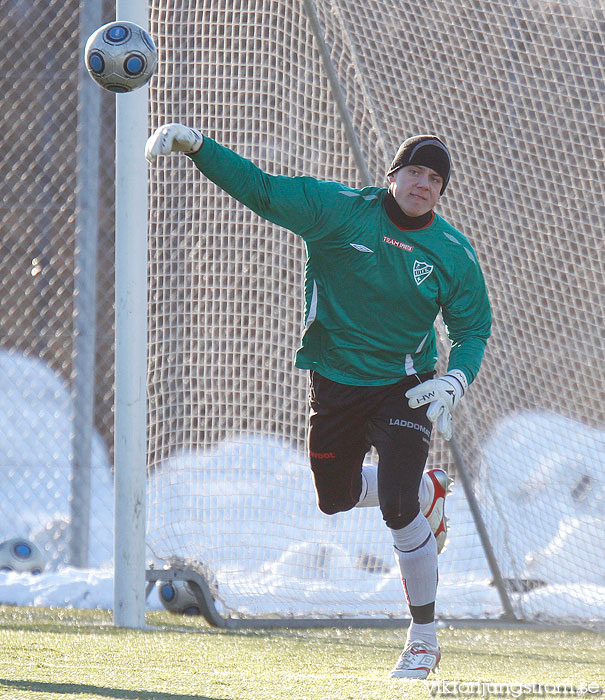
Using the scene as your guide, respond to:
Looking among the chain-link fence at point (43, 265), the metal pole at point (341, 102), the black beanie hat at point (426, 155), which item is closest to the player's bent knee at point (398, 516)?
the black beanie hat at point (426, 155)

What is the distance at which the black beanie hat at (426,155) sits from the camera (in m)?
2.84

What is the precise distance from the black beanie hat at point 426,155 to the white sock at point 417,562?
99 centimetres

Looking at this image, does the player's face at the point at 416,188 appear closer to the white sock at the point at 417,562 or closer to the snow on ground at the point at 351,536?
the white sock at the point at 417,562

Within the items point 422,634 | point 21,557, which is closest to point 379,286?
point 422,634

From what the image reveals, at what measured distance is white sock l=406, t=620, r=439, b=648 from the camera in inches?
113

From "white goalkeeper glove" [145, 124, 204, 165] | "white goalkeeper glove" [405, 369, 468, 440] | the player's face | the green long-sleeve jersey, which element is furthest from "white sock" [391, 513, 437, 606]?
"white goalkeeper glove" [145, 124, 204, 165]

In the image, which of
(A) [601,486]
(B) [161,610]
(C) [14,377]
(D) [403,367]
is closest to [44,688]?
(D) [403,367]

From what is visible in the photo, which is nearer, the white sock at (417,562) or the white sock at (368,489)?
the white sock at (417,562)

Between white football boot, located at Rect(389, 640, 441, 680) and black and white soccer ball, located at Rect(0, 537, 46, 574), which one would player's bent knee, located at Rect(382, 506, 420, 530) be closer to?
white football boot, located at Rect(389, 640, 441, 680)

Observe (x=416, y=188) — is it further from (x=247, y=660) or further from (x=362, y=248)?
(x=247, y=660)

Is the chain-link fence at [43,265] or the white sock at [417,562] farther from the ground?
the chain-link fence at [43,265]

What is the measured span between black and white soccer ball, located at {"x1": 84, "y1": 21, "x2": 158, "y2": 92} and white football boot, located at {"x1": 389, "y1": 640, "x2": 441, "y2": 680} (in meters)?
1.81

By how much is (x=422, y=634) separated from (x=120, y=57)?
6.11 feet

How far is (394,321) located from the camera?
9.59ft
